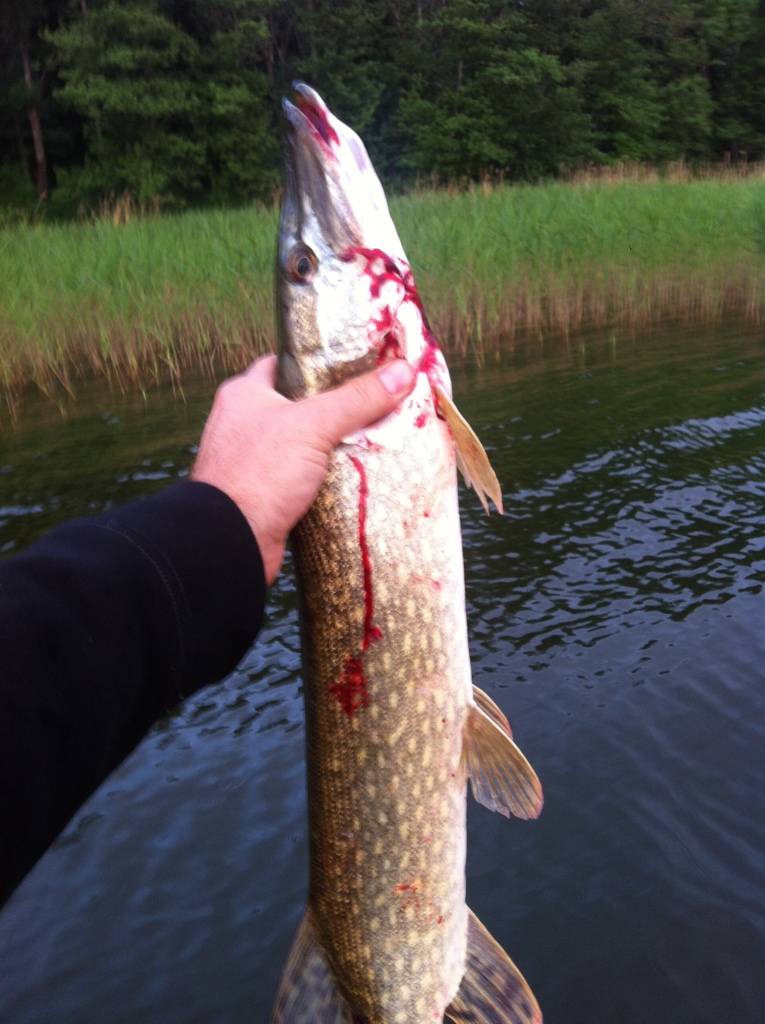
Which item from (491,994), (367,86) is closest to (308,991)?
(491,994)

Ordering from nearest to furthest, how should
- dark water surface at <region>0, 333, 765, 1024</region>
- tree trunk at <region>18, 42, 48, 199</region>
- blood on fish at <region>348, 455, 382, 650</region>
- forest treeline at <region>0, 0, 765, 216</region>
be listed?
blood on fish at <region>348, 455, 382, 650</region> < dark water surface at <region>0, 333, 765, 1024</region> < forest treeline at <region>0, 0, 765, 216</region> < tree trunk at <region>18, 42, 48, 199</region>

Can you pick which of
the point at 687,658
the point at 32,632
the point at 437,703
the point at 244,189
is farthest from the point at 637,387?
the point at 244,189

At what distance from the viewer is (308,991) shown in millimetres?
1653

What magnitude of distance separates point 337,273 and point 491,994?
4.71ft

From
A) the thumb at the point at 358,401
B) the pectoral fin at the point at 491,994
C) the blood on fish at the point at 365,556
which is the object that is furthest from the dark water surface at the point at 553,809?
the thumb at the point at 358,401

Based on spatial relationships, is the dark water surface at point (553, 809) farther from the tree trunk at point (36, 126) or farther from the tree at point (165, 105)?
the tree trunk at point (36, 126)

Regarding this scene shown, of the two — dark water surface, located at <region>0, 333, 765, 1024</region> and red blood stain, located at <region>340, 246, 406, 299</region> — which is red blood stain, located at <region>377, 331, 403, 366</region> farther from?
dark water surface, located at <region>0, 333, 765, 1024</region>

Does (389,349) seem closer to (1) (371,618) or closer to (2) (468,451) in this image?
(2) (468,451)

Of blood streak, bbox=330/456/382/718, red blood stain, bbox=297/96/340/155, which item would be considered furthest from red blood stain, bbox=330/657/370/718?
red blood stain, bbox=297/96/340/155

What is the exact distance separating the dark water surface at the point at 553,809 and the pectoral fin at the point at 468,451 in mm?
1717

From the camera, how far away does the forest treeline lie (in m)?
23.5

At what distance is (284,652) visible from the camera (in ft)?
14.0

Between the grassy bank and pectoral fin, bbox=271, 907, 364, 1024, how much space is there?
24.1 ft

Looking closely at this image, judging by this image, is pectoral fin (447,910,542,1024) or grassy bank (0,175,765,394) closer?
pectoral fin (447,910,542,1024)
